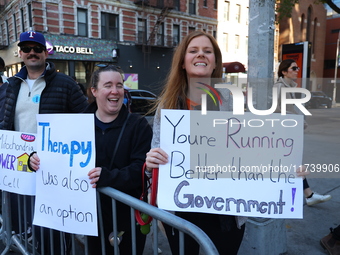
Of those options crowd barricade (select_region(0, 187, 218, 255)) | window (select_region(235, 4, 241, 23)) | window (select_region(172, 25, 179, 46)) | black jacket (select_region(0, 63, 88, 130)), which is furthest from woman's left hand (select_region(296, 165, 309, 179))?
window (select_region(235, 4, 241, 23))

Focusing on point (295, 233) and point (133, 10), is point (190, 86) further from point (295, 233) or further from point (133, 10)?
point (133, 10)

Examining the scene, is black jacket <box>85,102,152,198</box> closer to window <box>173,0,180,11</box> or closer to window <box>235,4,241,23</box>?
window <box>173,0,180,11</box>

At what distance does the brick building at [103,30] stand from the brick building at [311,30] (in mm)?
14409

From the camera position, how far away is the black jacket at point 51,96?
2760 millimetres

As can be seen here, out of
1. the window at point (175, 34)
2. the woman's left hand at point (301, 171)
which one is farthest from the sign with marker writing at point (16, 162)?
the window at point (175, 34)

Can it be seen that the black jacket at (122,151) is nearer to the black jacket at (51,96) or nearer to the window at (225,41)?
the black jacket at (51,96)

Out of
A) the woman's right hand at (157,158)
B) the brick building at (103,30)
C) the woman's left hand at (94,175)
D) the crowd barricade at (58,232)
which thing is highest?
the brick building at (103,30)

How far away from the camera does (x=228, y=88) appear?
177cm

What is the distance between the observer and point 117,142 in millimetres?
2104

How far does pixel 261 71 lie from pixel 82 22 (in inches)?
752

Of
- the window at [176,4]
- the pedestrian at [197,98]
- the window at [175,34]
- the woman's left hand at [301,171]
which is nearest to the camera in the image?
the woman's left hand at [301,171]

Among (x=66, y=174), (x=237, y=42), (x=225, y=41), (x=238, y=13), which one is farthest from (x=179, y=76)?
(x=238, y=13)

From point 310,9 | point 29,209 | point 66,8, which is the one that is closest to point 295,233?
point 29,209

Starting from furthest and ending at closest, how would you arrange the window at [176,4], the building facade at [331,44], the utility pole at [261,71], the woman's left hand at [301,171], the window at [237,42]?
the building facade at [331,44] → the window at [237,42] → the window at [176,4] → the utility pole at [261,71] → the woman's left hand at [301,171]
